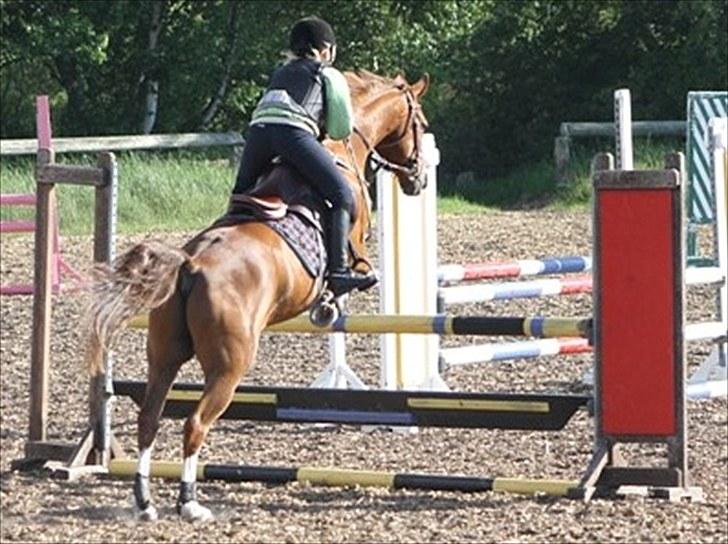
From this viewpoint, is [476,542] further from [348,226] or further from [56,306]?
[56,306]

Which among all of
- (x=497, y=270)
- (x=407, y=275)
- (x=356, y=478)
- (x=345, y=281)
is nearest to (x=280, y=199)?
(x=345, y=281)

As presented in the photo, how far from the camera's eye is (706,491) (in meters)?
8.84

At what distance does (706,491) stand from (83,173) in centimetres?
307

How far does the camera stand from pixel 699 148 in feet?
60.0

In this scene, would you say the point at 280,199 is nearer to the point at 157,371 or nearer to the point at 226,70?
the point at 157,371

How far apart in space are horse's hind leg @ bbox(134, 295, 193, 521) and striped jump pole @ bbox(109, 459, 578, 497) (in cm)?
54

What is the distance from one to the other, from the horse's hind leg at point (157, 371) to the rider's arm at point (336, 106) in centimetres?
123

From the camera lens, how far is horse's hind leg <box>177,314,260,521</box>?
27.3 feet

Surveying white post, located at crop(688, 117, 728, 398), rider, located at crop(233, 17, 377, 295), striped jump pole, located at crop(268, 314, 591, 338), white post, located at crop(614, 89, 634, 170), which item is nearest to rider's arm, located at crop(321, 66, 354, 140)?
Result: rider, located at crop(233, 17, 377, 295)

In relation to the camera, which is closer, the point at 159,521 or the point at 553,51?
the point at 159,521

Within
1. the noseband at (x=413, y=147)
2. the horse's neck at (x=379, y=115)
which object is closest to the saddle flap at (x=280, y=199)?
the horse's neck at (x=379, y=115)

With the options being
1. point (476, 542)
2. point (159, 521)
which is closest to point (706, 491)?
point (476, 542)

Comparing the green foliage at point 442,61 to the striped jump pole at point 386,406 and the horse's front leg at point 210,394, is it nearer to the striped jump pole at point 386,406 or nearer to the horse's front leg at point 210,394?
the striped jump pole at point 386,406

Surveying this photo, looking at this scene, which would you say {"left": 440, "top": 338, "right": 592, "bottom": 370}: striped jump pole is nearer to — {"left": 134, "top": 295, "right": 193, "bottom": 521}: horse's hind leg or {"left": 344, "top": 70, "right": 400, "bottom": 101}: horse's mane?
{"left": 344, "top": 70, "right": 400, "bottom": 101}: horse's mane
